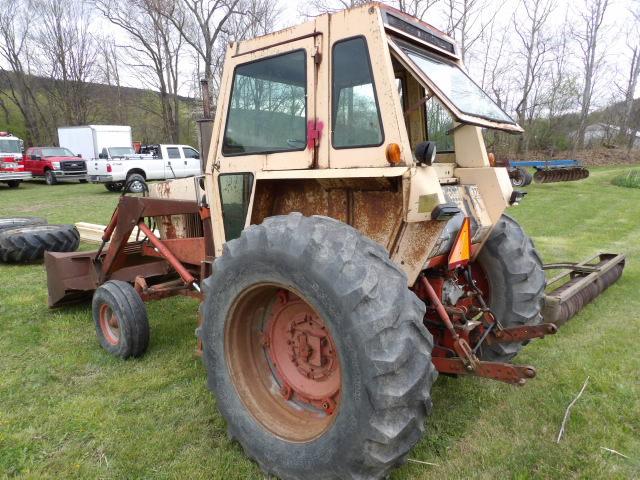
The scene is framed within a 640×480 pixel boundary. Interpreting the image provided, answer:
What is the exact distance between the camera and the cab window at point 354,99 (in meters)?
2.42

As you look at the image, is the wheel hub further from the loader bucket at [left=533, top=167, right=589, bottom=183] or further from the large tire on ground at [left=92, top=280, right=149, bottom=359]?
the loader bucket at [left=533, top=167, right=589, bottom=183]

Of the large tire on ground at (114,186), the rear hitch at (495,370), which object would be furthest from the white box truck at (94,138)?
the rear hitch at (495,370)

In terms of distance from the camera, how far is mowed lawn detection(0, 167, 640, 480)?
252cm

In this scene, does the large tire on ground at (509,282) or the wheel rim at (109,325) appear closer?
the large tire on ground at (509,282)

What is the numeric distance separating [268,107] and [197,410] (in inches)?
78.2

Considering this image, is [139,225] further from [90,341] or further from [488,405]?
[488,405]

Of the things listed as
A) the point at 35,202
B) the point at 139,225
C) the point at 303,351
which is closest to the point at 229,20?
the point at 35,202

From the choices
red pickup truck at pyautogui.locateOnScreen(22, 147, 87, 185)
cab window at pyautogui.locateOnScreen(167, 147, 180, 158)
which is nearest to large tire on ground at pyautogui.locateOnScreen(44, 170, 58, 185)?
red pickup truck at pyautogui.locateOnScreen(22, 147, 87, 185)

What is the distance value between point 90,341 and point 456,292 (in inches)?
125

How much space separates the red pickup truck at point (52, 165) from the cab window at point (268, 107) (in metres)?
22.5

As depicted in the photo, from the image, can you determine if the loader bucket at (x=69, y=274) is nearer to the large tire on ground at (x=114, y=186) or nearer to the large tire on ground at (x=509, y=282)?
the large tire on ground at (x=509, y=282)

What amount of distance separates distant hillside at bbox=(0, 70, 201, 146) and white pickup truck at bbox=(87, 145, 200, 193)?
16920 mm

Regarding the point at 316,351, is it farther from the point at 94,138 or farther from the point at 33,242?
the point at 94,138

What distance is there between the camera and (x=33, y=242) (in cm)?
657
